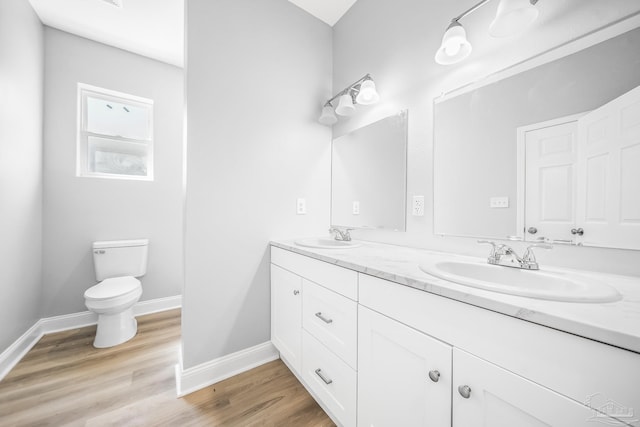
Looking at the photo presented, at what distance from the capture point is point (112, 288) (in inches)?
73.8

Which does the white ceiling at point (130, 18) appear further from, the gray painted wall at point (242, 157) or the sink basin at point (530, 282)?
the sink basin at point (530, 282)

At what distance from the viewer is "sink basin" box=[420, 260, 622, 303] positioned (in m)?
0.55

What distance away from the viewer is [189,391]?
1.36 meters

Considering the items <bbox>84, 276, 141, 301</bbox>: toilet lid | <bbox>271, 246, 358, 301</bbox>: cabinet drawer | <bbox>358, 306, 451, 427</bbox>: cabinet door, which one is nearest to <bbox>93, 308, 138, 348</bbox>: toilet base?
<bbox>84, 276, 141, 301</bbox>: toilet lid

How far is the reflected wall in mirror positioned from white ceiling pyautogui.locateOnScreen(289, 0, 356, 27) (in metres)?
1.00

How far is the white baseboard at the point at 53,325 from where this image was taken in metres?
1.55

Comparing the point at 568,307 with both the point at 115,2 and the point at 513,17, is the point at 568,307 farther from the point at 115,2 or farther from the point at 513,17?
the point at 115,2

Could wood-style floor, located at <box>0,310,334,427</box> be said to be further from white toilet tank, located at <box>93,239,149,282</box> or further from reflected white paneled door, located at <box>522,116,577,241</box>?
reflected white paneled door, located at <box>522,116,577,241</box>

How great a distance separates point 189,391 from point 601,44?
2.48m

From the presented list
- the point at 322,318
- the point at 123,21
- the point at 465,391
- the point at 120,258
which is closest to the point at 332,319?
the point at 322,318

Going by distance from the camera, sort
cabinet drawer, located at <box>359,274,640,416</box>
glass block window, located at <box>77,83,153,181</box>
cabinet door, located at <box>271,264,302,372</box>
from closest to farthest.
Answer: cabinet drawer, located at <box>359,274,640,416</box>
cabinet door, located at <box>271,264,302,372</box>
glass block window, located at <box>77,83,153,181</box>

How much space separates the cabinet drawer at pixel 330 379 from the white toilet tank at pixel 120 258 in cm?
191

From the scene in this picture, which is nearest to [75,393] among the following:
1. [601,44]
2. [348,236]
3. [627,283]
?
[348,236]

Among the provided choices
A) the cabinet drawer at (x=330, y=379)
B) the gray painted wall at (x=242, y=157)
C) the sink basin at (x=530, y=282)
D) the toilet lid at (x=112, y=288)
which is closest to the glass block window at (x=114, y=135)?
the toilet lid at (x=112, y=288)
